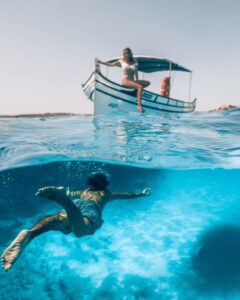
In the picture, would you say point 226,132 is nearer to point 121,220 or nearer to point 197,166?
point 197,166

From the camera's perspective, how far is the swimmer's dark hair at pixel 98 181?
22.0 ft

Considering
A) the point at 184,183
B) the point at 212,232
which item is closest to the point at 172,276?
the point at 212,232

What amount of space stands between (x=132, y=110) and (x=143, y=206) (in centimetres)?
728

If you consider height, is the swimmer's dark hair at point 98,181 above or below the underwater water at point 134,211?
above

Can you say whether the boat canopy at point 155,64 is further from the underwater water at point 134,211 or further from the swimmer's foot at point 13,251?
the swimmer's foot at point 13,251

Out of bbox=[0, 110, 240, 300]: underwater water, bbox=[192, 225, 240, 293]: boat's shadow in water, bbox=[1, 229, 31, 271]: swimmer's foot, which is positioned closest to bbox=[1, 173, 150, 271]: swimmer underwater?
bbox=[1, 229, 31, 271]: swimmer's foot

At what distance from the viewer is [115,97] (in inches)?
672

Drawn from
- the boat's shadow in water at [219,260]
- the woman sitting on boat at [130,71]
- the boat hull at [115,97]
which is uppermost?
the woman sitting on boat at [130,71]

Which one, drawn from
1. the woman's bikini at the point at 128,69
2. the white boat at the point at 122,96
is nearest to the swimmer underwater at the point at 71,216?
the woman's bikini at the point at 128,69

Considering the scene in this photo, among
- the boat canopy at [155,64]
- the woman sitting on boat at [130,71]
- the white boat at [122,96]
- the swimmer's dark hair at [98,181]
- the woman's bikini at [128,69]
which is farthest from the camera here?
the boat canopy at [155,64]

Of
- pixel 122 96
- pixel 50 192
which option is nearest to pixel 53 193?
pixel 50 192

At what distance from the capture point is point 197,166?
12.2m

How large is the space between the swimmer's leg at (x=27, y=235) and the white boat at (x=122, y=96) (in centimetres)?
1256

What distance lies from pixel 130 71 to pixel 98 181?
10486 mm
